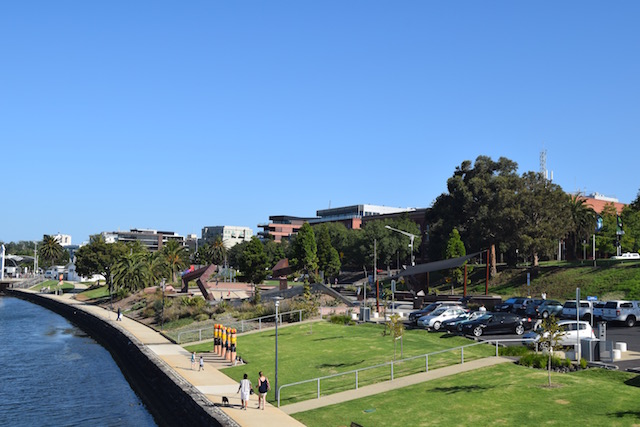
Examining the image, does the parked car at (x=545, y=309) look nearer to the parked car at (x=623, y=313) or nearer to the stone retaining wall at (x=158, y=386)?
the parked car at (x=623, y=313)

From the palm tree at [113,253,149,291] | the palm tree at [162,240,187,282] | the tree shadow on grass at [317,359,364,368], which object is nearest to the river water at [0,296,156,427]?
the tree shadow on grass at [317,359,364,368]

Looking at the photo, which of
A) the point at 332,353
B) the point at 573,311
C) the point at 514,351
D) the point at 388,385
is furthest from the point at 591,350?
the point at 573,311

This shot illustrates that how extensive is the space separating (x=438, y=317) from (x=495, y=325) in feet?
20.3

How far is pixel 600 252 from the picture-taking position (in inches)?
4072

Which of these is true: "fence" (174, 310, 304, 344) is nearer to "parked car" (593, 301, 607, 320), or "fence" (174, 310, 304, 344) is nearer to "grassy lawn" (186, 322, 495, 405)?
"grassy lawn" (186, 322, 495, 405)

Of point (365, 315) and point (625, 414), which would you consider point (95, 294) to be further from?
point (625, 414)

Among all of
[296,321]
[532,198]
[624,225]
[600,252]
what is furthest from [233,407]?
[600,252]

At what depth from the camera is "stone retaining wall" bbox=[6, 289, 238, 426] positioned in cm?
2848

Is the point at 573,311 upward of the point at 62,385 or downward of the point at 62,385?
upward

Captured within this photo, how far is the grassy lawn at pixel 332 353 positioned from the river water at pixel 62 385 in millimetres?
6895

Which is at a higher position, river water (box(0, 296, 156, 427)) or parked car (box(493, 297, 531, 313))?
parked car (box(493, 297, 531, 313))

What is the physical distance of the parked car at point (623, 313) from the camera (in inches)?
1815

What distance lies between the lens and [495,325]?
134 feet

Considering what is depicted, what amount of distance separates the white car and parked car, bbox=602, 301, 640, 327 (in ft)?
Result: 36.0
